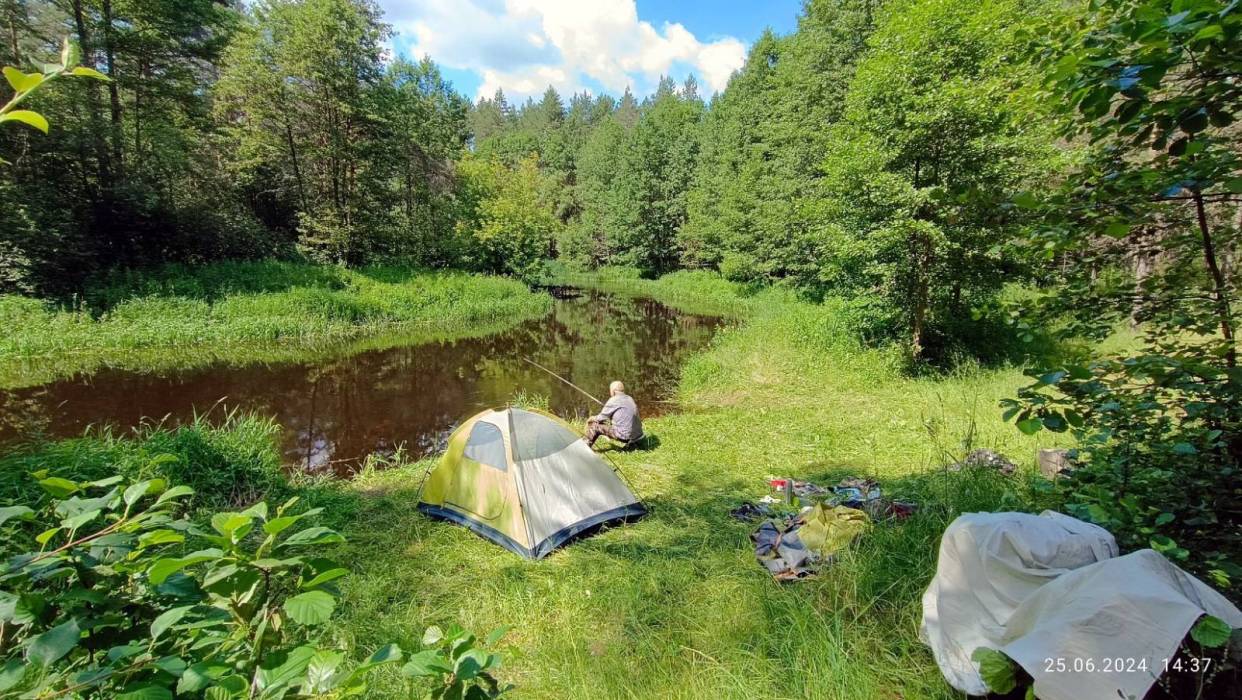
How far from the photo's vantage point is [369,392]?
11.0 meters

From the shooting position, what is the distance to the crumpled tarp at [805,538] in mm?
3754

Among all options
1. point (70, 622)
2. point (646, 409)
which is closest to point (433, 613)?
point (70, 622)

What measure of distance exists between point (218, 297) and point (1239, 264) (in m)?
20.0

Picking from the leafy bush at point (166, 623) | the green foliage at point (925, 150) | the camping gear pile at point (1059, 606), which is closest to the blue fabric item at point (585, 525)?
the camping gear pile at point (1059, 606)

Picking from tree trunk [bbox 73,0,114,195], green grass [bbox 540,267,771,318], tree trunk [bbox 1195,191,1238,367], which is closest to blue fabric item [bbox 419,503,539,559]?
tree trunk [bbox 1195,191,1238,367]

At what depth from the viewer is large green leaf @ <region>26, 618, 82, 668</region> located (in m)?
0.93

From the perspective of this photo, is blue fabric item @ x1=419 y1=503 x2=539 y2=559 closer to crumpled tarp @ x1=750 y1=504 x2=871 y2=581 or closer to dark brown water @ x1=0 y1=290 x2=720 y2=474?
crumpled tarp @ x1=750 y1=504 x2=871 y2=581

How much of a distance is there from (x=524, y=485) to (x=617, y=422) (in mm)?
2655

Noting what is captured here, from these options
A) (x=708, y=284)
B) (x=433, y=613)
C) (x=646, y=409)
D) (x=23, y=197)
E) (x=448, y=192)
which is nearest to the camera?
(x=433, y=613)

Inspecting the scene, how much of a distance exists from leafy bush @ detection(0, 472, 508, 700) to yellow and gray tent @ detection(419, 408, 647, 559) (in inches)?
140

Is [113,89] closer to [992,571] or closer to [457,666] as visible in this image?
[457,666]

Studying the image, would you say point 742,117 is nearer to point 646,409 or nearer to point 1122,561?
point 646,409

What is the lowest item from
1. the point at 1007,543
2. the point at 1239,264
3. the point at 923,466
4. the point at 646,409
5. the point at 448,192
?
the point at 646,409

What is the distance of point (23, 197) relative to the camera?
41.4 ft
